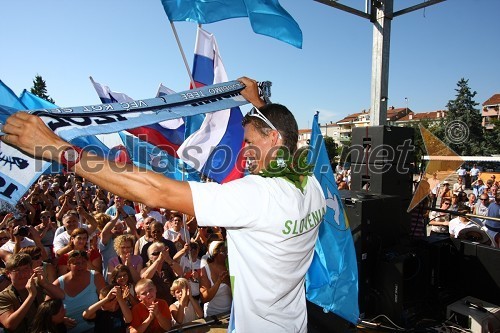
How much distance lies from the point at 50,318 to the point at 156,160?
2.50 metres

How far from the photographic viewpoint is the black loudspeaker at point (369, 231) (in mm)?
4027

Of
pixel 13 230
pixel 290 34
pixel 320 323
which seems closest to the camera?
pixel 290 34

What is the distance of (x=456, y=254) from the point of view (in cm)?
496

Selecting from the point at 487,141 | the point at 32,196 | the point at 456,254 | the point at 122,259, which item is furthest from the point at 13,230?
the point at 487,141

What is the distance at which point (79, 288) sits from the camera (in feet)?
13.1

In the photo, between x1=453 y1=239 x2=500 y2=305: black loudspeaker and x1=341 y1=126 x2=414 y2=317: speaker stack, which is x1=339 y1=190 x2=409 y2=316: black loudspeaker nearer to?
x1=341 y1=126 x2=414 y2=317: speaker stack

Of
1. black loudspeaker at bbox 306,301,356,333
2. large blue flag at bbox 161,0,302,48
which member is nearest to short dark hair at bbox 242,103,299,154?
large blue flag at bbox 161,0,302,48

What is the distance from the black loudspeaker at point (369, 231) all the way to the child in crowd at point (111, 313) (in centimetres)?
259

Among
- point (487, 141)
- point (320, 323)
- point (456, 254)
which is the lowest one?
point (320, 323)

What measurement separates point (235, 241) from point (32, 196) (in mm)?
8603

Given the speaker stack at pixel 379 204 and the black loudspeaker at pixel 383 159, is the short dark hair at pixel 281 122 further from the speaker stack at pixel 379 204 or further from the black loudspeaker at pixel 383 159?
the black loudspeaker at pixel 383 159

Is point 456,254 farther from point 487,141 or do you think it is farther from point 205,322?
point 487,141

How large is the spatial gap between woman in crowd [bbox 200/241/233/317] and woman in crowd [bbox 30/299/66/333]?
5.29 feet

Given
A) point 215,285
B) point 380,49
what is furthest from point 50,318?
point 380,49
